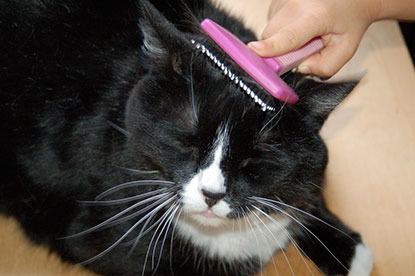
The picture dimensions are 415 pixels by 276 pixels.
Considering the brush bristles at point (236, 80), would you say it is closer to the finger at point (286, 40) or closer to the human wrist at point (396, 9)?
the finger at point (286, 40)

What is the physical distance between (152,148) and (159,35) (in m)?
0.20

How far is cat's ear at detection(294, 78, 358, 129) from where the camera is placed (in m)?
0.72

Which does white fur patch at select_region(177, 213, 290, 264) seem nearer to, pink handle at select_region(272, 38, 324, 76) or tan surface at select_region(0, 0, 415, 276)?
tan surface at select_region(0, 0, 415, 276)

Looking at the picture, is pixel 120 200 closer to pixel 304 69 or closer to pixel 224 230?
pixel 224 230

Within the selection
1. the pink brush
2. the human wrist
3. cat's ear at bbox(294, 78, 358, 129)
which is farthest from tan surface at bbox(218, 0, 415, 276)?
the pink brush

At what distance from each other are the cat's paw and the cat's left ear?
25.5 inches

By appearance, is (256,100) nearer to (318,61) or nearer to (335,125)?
(318,61)

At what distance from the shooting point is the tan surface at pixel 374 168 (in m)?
1.05

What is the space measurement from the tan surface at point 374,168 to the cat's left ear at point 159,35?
0.55 m

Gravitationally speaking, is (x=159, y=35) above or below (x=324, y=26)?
below

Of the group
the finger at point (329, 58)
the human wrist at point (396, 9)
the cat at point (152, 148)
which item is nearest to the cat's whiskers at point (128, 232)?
the cat at point (152, 148)

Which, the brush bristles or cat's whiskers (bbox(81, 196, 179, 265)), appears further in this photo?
cat's whiskers (bbox(81, 196, 179, 265))

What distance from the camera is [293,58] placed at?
2.69 feet

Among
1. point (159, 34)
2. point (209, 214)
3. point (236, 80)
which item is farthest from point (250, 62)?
point (209, 214)
